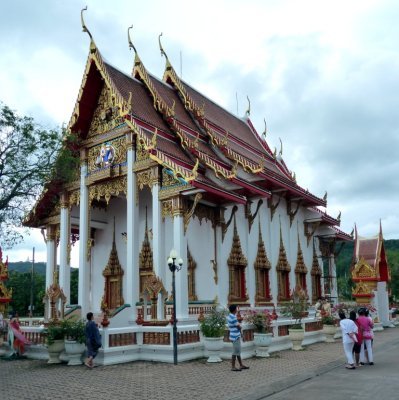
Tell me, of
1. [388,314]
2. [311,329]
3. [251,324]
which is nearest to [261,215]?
[311,329]

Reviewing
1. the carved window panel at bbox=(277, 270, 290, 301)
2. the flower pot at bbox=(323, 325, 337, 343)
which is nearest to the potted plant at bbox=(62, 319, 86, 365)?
the flower pot at bbox=(323, 325, 337, 343)

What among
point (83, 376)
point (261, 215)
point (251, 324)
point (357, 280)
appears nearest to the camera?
point (83, 376)

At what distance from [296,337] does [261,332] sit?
190 cm

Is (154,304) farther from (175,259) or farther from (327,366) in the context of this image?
(327,366)

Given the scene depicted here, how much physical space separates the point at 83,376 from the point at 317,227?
14630 millimetres

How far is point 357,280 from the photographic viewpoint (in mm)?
21234

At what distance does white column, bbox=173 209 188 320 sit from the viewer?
12.7m

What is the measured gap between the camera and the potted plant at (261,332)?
11.7 m

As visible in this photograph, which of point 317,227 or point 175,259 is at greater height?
point 317,227

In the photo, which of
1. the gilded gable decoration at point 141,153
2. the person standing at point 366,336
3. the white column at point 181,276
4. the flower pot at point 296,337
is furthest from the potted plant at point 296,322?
the gilded gable decoration at point 141,153

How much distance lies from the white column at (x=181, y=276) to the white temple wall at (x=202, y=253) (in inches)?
71.4

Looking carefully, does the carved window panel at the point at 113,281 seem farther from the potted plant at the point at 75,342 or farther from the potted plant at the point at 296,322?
the potted plant at the point at 75,342

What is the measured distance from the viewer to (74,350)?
10.8m

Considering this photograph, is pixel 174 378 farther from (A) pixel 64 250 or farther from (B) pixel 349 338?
(A) pixel 64 250
